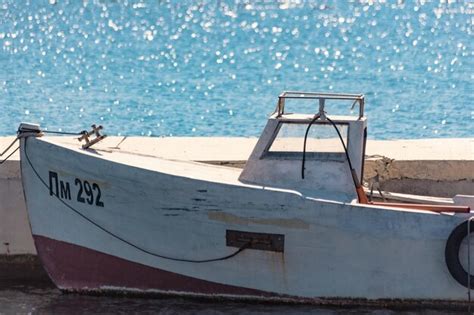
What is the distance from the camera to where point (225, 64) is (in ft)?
134

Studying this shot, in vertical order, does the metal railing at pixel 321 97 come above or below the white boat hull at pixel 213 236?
above

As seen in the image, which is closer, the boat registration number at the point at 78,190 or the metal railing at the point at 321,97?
the metal railing at the point at 321,97

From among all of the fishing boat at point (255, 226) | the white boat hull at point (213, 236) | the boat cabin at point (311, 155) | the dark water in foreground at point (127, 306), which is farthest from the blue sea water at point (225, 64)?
the white boat hull at point (213, 236)

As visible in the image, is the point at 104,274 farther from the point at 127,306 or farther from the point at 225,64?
the point at 225,64

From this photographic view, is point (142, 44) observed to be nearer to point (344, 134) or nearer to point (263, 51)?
point (263, 51)

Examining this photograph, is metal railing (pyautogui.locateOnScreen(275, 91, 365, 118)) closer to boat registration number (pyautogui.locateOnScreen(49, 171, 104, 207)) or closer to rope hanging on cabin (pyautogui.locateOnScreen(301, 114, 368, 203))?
rope hanging on cabin (pyautogui.locateOnScreen(301, 114, 368, 203))

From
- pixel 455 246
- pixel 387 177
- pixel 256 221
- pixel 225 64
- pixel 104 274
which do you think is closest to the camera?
pixel 455 246

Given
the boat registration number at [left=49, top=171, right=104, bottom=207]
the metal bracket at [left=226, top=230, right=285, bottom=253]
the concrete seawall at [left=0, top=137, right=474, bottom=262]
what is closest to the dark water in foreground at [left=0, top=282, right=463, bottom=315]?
the concrete seawall at [left=0, top=137, right=474, bottom=262]

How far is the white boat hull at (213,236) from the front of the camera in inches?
509

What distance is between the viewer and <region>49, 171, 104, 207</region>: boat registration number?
44.4 ft

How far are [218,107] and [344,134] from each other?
1656 cm

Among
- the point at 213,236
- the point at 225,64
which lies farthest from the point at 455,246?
the point at 225,64

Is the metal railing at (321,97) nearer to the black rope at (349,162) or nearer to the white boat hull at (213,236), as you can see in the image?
the black rope at (349,162)

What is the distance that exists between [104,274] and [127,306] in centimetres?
39
